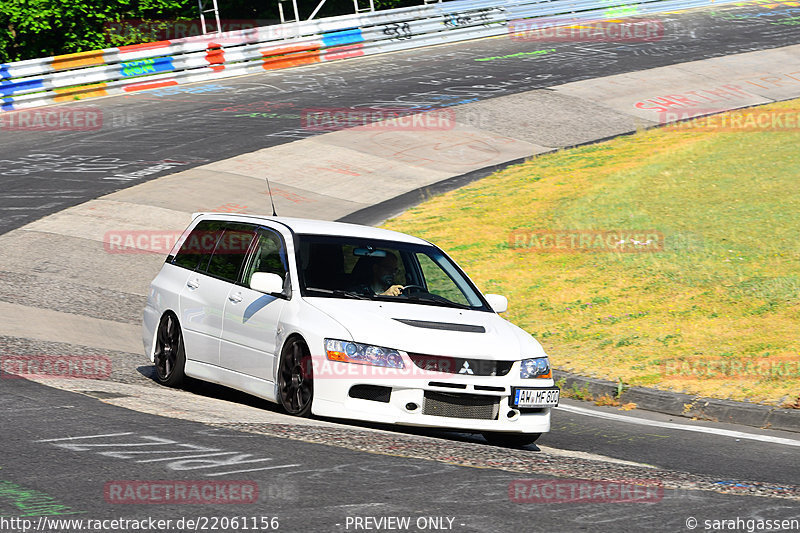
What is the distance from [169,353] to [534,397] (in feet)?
12.1

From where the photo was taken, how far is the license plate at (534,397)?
317 inches

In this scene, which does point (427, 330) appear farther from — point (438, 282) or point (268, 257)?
point (268, 257)

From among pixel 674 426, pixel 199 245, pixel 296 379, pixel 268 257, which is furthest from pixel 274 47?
pixel 296 379

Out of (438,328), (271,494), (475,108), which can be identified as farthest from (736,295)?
(475,108)

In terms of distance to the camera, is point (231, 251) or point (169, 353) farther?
point (169, 353)

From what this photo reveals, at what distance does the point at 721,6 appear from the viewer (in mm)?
44500

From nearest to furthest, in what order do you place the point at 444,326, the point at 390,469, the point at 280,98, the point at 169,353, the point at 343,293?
the point at 390,469
the point at 444,326
the point at 343,293
the point at 169,353
the point at 280,98

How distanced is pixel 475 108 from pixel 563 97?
2.58 meters

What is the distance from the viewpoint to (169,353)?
32.9ft

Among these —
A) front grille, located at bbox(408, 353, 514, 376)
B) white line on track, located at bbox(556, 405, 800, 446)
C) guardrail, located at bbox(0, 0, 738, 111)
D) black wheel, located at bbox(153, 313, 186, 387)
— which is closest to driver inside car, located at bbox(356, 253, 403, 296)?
front grille, located at bbox(408, 353, 514, 376)

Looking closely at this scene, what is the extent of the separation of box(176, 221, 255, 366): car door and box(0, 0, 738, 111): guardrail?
18808mm

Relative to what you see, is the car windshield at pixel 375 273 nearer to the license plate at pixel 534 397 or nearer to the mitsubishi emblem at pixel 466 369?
the mitsubishi emblem at pixel 466 369

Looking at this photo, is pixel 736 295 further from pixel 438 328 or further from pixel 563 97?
pixel 563 97

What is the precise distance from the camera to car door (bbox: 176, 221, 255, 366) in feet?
30.6
